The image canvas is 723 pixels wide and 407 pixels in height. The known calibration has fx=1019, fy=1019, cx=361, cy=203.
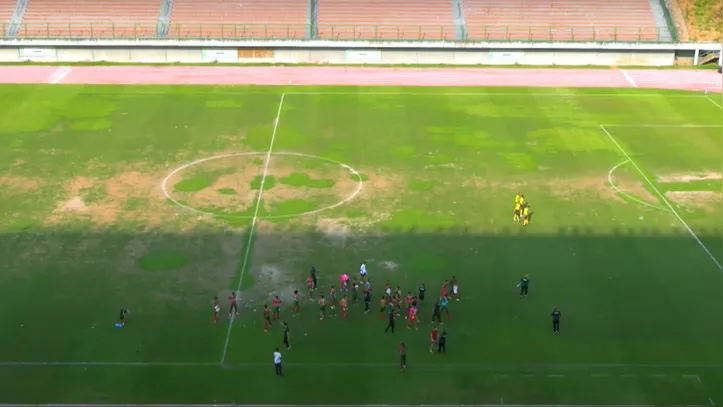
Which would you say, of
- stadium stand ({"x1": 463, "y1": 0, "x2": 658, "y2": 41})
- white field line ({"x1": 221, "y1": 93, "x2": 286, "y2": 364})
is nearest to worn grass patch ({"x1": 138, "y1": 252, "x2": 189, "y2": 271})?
white field line ({"x1": 221, "y1": 93, "x2": 286, "y2": 364})

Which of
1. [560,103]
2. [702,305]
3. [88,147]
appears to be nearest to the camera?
[702,305]

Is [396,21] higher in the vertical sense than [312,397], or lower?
higher

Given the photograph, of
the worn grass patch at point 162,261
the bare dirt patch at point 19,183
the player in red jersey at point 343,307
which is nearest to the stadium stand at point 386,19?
the bare dirt patch at point 19,183

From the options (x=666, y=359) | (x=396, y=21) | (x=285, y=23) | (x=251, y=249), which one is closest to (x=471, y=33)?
(x=396, y=21)

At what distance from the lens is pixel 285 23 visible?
89.6 metres

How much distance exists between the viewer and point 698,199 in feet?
174

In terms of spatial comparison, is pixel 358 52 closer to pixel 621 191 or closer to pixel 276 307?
pixel 621 191

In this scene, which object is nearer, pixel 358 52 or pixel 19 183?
pixel 19 183

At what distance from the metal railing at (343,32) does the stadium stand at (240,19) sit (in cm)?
9

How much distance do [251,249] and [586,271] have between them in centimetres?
1500

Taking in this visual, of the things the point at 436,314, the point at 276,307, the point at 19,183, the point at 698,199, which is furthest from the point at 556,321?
the point at 19,183

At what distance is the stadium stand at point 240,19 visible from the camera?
88.2 metres

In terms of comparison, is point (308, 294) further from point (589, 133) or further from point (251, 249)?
point (589, 133)

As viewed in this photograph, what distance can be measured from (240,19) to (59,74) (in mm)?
17461
